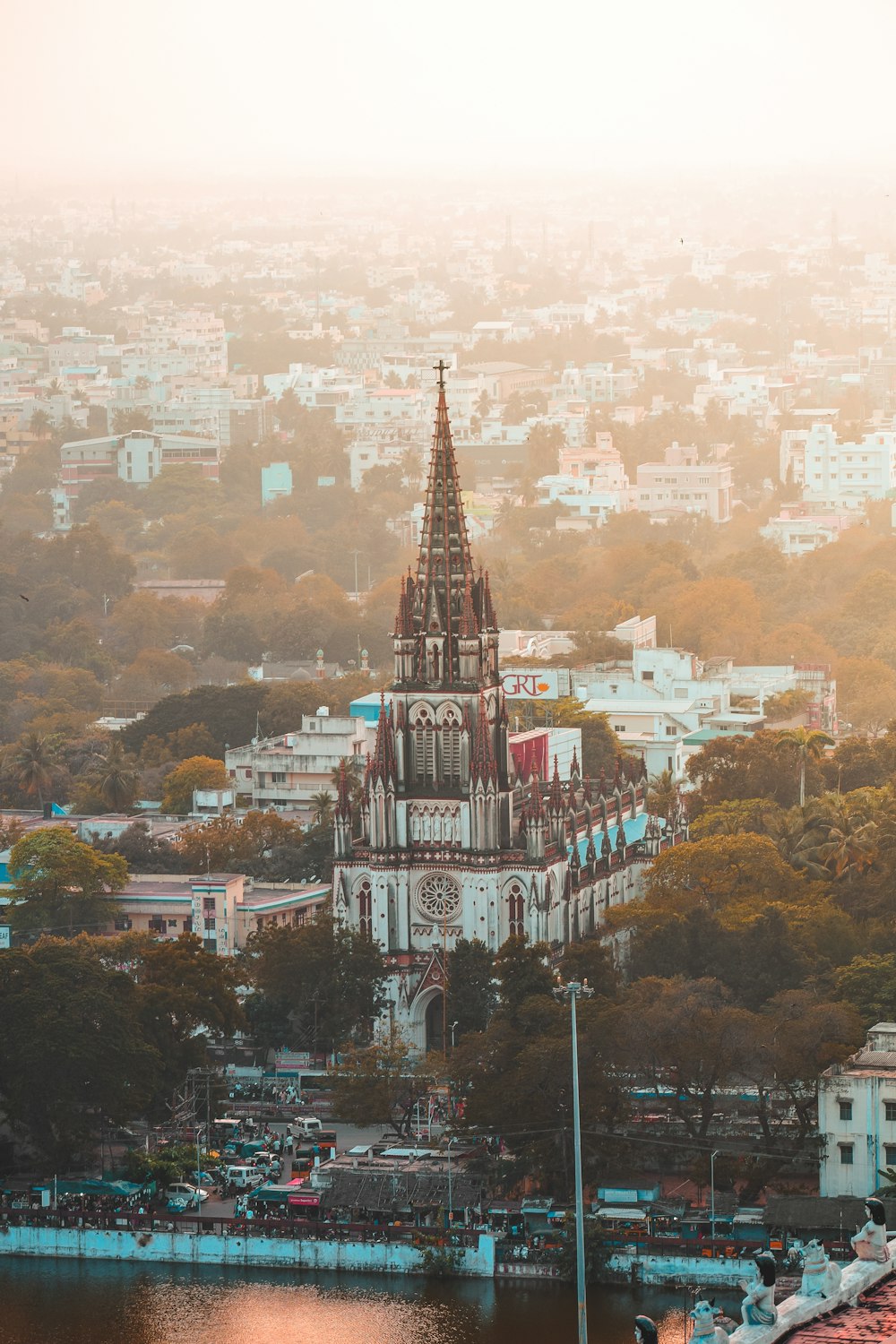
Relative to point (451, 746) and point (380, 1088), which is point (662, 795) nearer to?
point (451, 746)

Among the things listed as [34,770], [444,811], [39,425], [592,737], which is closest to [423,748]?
[444,811]

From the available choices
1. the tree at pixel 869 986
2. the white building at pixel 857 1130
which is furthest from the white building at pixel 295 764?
the white building at pixel 857 1130

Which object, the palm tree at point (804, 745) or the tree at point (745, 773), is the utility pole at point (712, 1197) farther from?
the palm tree at point (804, 745)

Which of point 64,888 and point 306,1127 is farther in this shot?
point 64,888

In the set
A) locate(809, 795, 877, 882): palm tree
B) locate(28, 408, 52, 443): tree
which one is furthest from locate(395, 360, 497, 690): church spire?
locate(28, 408, 52, 443): tree

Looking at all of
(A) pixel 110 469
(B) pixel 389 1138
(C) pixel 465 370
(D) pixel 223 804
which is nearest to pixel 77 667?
(D) pixel 223 804

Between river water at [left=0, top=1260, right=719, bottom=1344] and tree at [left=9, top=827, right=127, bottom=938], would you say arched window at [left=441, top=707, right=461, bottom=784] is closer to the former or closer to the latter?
tree at [left=9, top=827, right=127, bottom=938]
